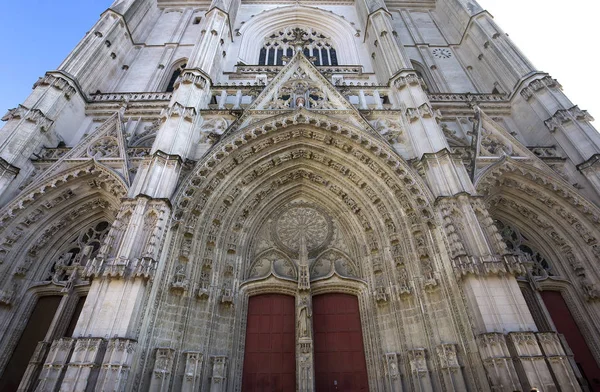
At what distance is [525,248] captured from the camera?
10.8 meters

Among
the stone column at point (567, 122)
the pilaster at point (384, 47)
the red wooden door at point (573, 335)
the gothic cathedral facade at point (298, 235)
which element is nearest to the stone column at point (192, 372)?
the gothic cathedral facade at point (298, 235)

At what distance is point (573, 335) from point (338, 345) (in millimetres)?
6629

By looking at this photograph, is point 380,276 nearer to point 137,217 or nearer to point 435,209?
point 435,209

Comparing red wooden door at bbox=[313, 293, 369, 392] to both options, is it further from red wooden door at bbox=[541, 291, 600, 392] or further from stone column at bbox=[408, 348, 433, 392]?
red wooden door at bbox=[541, 291, 600, 392]

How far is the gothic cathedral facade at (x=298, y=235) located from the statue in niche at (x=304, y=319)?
0.04m

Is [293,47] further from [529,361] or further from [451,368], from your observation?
[529,361]

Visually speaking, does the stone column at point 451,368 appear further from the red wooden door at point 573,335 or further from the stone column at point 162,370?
the stone column at point 162,370

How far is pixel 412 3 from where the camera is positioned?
72.8 feet

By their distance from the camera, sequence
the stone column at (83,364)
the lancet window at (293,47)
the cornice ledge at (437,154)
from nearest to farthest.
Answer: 1. the stone column at (83,364)
2. the cornice ledge at (437,154)
3. the lancet window at (293,47)

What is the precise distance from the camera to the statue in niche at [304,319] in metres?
8.64

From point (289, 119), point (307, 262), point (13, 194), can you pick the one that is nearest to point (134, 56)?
point (13, 194)

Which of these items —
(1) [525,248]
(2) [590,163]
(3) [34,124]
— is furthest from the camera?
(3) [34,124]

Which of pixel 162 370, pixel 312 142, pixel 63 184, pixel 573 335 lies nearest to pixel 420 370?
pixel 573 335

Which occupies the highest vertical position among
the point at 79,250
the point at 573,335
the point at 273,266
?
the point at 79,250
